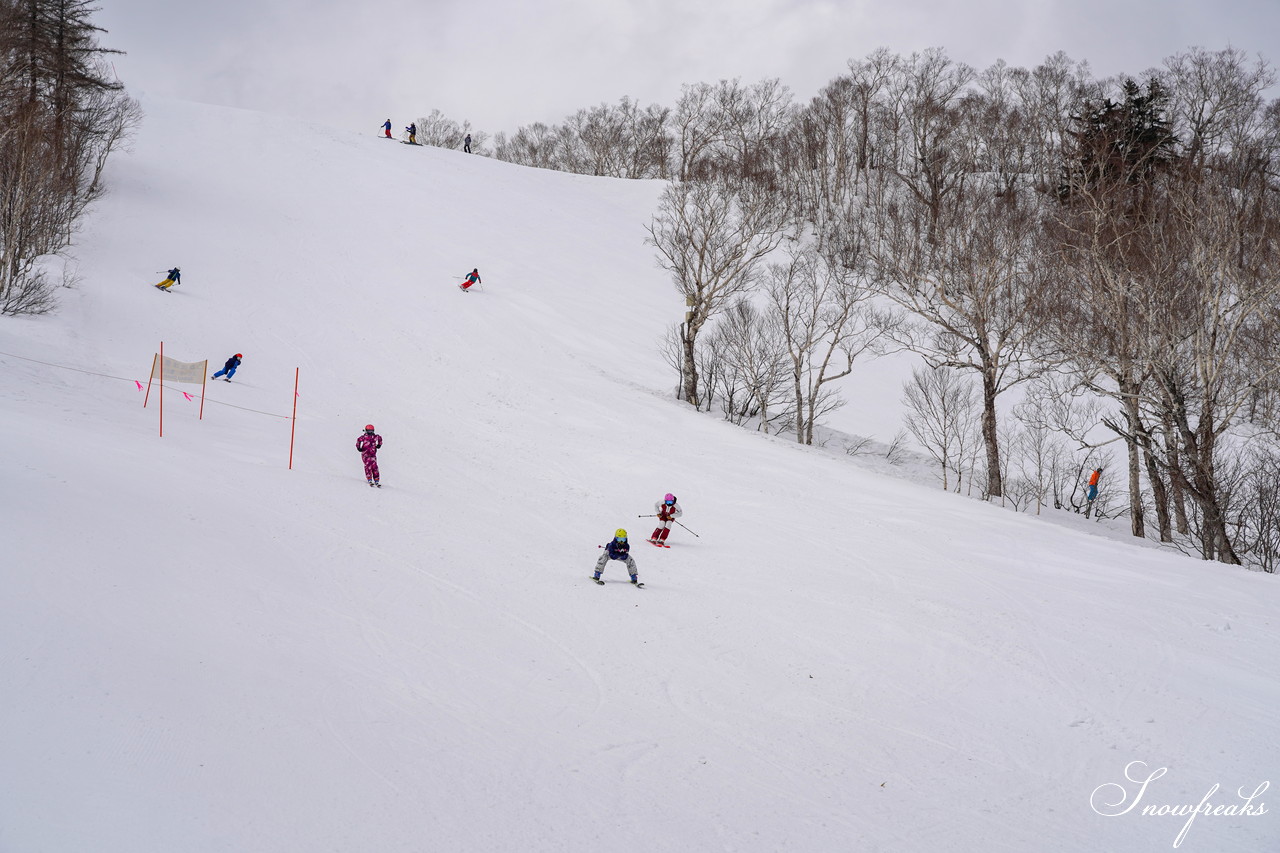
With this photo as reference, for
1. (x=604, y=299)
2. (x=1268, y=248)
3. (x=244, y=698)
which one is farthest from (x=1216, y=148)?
(x=244, y=698)

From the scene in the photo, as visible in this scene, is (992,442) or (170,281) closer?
(992,442)

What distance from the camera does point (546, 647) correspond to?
31.3ft

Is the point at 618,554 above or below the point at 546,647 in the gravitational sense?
above

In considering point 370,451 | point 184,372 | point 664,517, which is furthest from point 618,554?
point 184,372

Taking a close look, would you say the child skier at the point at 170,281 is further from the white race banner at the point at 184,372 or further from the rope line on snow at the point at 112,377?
the white race banner at the point at 184,372

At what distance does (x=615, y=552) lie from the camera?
475 inches

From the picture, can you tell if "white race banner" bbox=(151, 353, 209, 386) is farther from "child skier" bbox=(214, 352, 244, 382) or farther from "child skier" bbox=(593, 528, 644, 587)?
"child skier" bbox=(593, 528, 644, 587)

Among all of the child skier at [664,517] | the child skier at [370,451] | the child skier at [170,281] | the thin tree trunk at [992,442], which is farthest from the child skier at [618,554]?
the child skier at [170,281]

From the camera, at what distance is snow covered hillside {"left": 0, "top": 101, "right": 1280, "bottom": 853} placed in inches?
242

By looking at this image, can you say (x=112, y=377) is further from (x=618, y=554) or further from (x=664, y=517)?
(x=618, y=554)

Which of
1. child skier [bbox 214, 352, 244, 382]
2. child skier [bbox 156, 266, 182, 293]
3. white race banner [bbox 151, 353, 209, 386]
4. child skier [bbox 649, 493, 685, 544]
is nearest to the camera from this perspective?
child skier [bbox 649, 493, 685, 544]

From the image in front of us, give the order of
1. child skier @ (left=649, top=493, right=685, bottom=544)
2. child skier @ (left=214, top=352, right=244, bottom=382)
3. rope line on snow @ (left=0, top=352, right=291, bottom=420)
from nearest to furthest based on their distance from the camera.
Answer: child skier @ (left=649, top=493, right=685, bottom=544) → rope line on snow @ (left=0, top=352, right=291, bottom=420) → child skier @ (left=214, top=352, right=244, bottom=382)

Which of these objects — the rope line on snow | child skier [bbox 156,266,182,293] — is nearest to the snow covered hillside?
the rope line on snow

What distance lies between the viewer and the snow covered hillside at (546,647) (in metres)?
6.14
